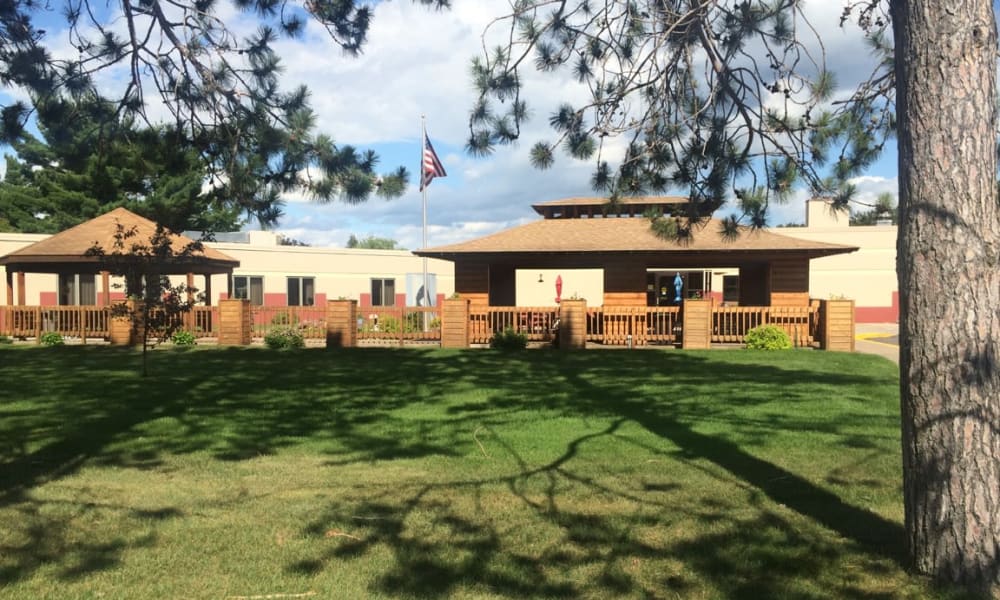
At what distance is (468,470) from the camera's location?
6.62m

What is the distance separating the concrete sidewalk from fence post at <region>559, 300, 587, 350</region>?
670 cm

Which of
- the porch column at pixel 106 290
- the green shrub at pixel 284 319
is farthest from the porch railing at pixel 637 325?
the porch column at pixel 106 290

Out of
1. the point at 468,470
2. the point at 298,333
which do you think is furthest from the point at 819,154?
the point at 298,333

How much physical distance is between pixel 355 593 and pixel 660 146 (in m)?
6.73

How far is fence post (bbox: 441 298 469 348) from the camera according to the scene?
67.5 feet

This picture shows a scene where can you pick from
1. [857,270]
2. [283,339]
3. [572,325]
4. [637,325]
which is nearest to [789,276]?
[637,325]

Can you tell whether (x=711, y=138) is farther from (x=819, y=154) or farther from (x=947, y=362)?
(x=947, y=362)

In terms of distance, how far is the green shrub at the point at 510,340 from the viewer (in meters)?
19.6

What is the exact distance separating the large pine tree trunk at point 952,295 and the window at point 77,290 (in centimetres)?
2695

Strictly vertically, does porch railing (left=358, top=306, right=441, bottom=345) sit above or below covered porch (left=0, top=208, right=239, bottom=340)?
below

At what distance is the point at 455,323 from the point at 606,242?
4.85 m

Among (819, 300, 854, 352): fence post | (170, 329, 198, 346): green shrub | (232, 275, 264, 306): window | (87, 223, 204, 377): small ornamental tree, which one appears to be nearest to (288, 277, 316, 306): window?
(232, 275, 264, 306): window

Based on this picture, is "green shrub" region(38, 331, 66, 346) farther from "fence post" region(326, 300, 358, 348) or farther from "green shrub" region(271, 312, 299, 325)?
"fence post" region(326, 300, 358, 348)

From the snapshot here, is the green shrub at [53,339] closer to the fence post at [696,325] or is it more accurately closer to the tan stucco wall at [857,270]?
the fence post at [696,325]
